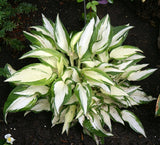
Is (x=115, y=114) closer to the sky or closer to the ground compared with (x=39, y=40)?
closer to the ground

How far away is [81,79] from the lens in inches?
60.5

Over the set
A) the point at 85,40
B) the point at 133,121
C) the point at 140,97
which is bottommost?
the point at 133,121

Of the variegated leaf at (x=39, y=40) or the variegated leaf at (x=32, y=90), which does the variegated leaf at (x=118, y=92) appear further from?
the variegated leaf at (x=39, y=40)

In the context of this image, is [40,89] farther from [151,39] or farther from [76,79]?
[151,39]

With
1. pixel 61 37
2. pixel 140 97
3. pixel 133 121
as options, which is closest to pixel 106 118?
pixel 133 121

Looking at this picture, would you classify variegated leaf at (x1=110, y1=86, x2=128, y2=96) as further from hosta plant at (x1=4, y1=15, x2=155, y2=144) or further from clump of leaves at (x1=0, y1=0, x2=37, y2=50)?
clump of leaves at (x1=0, y1=0, x2=37, y2=50)

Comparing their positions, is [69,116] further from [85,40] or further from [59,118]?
[85,40]

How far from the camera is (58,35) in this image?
58.6 inches

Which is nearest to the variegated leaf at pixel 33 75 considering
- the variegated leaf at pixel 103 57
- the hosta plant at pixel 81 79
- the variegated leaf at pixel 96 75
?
the hosta plant at pixel 81 79

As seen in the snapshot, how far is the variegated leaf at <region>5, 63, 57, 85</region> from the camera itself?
125 cm

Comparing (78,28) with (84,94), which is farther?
(78,28)

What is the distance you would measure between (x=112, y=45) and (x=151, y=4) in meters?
0.98

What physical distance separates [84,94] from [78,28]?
3.56 ft

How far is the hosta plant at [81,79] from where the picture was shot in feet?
4.32
